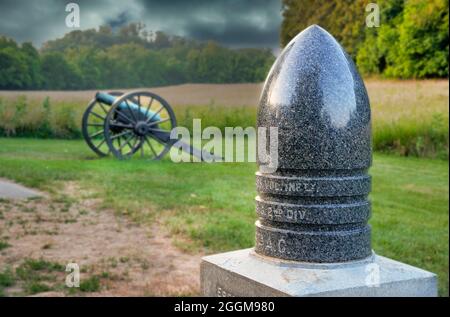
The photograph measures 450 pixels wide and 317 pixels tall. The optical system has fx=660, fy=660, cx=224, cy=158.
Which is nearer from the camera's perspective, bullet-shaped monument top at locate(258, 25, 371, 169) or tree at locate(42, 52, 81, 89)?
bullet-shaped monument top at locate(258, 25, 371, 169)

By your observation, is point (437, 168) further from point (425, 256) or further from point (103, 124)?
point (103, 124)

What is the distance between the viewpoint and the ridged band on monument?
149 inches

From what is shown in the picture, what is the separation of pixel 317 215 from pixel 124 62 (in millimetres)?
7053

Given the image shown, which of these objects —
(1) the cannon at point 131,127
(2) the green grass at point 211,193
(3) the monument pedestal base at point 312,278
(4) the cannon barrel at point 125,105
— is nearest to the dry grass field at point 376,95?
(4) the cannon barrel at point 125,105

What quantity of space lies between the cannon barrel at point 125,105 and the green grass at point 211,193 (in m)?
0.80

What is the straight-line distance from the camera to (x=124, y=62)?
1028 centimetres

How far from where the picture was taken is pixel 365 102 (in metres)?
3.89

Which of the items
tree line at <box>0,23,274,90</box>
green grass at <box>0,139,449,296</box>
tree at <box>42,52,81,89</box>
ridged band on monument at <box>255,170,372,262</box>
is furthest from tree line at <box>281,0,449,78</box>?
ridged band on monument at <box>255,170,372,262</box>

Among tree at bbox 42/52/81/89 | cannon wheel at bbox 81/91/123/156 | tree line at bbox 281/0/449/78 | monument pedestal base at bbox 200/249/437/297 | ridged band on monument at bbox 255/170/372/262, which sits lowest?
monument pedestal base at bbox 200/249/437/297

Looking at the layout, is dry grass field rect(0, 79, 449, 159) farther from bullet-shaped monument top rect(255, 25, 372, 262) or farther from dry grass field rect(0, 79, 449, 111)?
bullet-shaped monument top rect(255, 25, 372, 262)

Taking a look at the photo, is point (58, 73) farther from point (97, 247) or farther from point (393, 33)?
point (393, 33)

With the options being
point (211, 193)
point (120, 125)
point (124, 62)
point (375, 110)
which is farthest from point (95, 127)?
point (375, 110)

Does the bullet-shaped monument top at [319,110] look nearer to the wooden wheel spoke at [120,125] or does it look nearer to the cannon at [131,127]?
the cannon at [131,127]

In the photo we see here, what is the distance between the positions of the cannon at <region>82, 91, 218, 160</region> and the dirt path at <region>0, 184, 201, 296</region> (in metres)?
2.20
